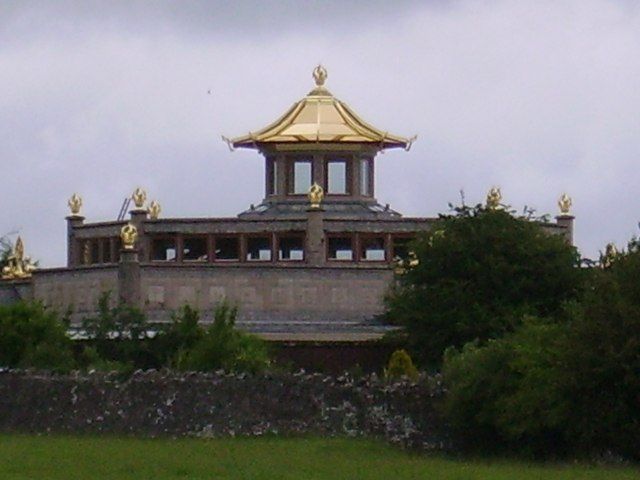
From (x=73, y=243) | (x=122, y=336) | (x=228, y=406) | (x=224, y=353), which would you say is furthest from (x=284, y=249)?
(x=228, y=406)

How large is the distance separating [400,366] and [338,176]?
2104 centimetres

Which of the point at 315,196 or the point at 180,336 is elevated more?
the point at 315,196

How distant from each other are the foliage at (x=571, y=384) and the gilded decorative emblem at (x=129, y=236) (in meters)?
27.5

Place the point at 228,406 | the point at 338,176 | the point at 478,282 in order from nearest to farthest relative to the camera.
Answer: the point at 228,406 → the point at 478,282 → the point at 338,176

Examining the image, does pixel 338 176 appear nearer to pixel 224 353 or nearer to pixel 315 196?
pixel 315 196

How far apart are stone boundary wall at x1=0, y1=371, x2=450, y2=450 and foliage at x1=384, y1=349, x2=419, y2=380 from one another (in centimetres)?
817

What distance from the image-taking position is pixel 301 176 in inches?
3435

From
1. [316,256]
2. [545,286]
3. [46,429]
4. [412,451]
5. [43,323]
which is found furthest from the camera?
[316,256]

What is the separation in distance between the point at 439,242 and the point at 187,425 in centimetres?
2168

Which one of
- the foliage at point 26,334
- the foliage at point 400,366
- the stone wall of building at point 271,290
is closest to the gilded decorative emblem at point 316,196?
the stone wall of building at point 271,290

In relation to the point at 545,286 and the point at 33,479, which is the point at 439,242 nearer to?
the point at 545,286

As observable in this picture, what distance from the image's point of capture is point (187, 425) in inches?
2219

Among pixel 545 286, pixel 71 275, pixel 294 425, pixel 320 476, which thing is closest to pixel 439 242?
pixel 545 286

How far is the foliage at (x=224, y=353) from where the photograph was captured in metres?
63.4
